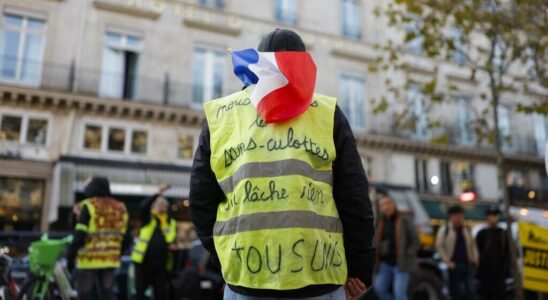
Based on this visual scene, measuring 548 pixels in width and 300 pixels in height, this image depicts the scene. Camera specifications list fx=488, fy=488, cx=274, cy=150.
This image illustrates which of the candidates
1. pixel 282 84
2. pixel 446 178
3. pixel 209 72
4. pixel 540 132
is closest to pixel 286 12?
pixel 209 72

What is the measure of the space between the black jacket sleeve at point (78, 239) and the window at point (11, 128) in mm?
13192

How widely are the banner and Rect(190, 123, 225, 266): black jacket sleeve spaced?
16.1ft

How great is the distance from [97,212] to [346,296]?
165 inches

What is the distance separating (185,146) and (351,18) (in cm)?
1110

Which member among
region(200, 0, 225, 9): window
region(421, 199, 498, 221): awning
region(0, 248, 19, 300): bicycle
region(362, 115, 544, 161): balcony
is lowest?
region(0, 248, 19, 300): bicycle

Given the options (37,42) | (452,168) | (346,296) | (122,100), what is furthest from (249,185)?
(452,168)

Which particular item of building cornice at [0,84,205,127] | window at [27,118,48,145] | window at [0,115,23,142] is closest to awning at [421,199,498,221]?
building cornice at [0,84,205,127]

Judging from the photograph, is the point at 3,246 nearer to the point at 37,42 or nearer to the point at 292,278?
the point at 292,278

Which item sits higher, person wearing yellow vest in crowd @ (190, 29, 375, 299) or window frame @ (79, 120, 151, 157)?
window frame @ (79, 120, 151, 157)

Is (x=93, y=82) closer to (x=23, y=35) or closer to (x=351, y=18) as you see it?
(x=23, y=35)

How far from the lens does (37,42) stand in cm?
1808

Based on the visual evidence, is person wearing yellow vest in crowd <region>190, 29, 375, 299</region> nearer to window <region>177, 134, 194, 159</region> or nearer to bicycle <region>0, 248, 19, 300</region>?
bicycle <region>0, 248, 19, 300</region>

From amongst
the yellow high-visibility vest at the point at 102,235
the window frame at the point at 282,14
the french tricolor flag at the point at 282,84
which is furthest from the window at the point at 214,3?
the french tricolor flag at the point at 282,84

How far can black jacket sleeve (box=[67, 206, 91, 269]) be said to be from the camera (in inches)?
212
